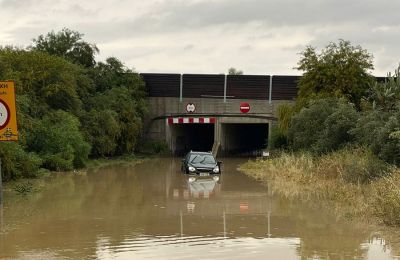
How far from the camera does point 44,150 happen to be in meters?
32.2

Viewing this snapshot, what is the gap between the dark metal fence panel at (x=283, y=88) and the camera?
48562 mm

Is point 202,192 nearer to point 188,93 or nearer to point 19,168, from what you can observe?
point 19,168

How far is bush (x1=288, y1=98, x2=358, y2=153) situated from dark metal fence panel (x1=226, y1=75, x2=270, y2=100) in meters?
10.0

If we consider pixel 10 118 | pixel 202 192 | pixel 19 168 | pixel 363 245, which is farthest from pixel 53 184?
pixel 363 245

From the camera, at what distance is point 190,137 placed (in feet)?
195

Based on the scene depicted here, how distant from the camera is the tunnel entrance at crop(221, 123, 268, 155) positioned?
2127 inches

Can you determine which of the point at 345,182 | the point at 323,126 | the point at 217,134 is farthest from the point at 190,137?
the point at 345,182

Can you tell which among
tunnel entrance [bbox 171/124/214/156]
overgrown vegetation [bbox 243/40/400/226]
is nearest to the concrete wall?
tunnel entrance [bbox 171/124/214/156]

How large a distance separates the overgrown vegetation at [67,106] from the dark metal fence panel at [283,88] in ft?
35.1

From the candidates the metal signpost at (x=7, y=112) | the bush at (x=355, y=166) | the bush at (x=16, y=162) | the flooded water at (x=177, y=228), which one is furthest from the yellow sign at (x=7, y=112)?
the bush at (x=355, y=166)

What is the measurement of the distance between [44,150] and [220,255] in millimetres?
23005

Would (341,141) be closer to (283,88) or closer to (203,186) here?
(203,186)

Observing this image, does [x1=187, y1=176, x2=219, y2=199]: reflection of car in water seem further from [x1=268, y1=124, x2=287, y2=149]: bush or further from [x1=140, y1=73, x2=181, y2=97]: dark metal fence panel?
[x1=140, y1=73, x2=181, y2=97]: dark metal fence panel

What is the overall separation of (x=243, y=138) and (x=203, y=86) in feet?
59.4
